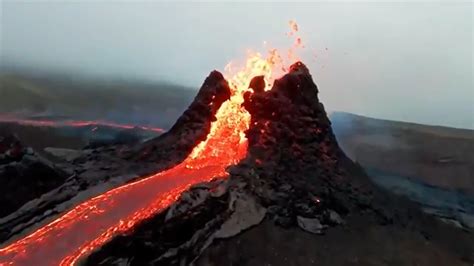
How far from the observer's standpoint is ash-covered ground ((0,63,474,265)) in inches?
550

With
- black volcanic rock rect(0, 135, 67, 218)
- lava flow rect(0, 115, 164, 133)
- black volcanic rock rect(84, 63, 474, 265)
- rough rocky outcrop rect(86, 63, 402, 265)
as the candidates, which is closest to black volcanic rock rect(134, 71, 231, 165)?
black volcanic rock rect(84, 63, 474, 265)

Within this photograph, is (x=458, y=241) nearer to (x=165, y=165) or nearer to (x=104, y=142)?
(x=165, y=165)

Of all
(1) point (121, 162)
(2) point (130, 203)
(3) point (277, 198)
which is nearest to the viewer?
(2) point (130, 203)

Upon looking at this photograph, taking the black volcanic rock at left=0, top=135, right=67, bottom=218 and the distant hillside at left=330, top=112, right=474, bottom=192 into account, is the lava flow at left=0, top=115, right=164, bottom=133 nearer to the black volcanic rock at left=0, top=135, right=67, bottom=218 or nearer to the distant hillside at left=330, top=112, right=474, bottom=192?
the black volcanic rock at left=0, top=135, right=67, bottom=218

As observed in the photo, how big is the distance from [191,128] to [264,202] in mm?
3726

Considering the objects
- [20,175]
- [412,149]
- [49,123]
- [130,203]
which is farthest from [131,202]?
[412,149]

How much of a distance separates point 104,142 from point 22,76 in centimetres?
1926

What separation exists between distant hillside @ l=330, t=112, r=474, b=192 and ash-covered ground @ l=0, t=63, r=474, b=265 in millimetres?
10946

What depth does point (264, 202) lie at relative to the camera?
15.6 meters

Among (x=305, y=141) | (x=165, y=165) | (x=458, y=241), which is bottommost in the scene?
(x=458, y=241)

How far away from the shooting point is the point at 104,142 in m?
23.3

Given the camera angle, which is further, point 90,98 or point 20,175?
point 90,98

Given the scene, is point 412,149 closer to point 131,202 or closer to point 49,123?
point 49,123

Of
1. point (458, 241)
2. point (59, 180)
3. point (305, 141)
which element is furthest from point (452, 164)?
point (59, 180)
